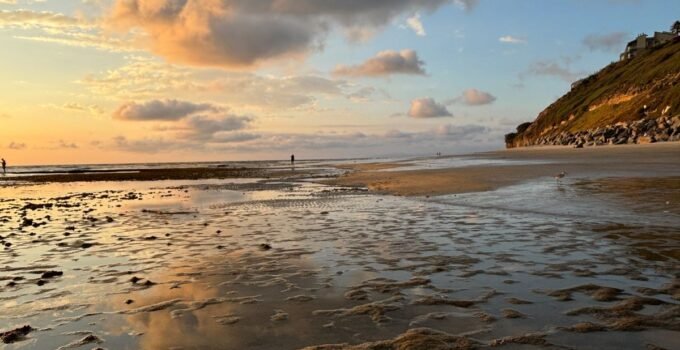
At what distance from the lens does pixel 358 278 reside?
27.1ft

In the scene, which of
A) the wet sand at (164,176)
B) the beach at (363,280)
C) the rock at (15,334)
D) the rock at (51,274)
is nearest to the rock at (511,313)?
the beach at (363,280)

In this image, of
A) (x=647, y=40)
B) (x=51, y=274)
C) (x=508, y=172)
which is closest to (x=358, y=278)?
(x=51, y=274)

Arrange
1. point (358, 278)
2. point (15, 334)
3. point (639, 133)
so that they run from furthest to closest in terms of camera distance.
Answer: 1. point (639, 133)
2. point (358, 278)
3. point (15, 334)

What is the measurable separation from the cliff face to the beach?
5717 cm

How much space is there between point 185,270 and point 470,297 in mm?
5817

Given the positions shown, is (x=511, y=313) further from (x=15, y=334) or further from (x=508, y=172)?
(x=508, y=172)

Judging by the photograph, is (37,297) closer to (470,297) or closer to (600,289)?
(470,297)

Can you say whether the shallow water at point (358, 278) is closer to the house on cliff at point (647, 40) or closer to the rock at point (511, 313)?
the rock at point (511, 313)

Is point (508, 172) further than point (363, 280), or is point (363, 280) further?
point (508, 172)

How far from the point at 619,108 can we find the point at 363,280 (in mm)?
109580

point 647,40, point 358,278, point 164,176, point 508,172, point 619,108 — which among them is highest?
point 647,40

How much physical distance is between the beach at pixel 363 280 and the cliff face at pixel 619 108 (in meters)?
57.2

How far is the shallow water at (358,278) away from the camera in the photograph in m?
5.64

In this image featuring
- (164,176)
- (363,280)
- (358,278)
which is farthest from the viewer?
(164,176)
